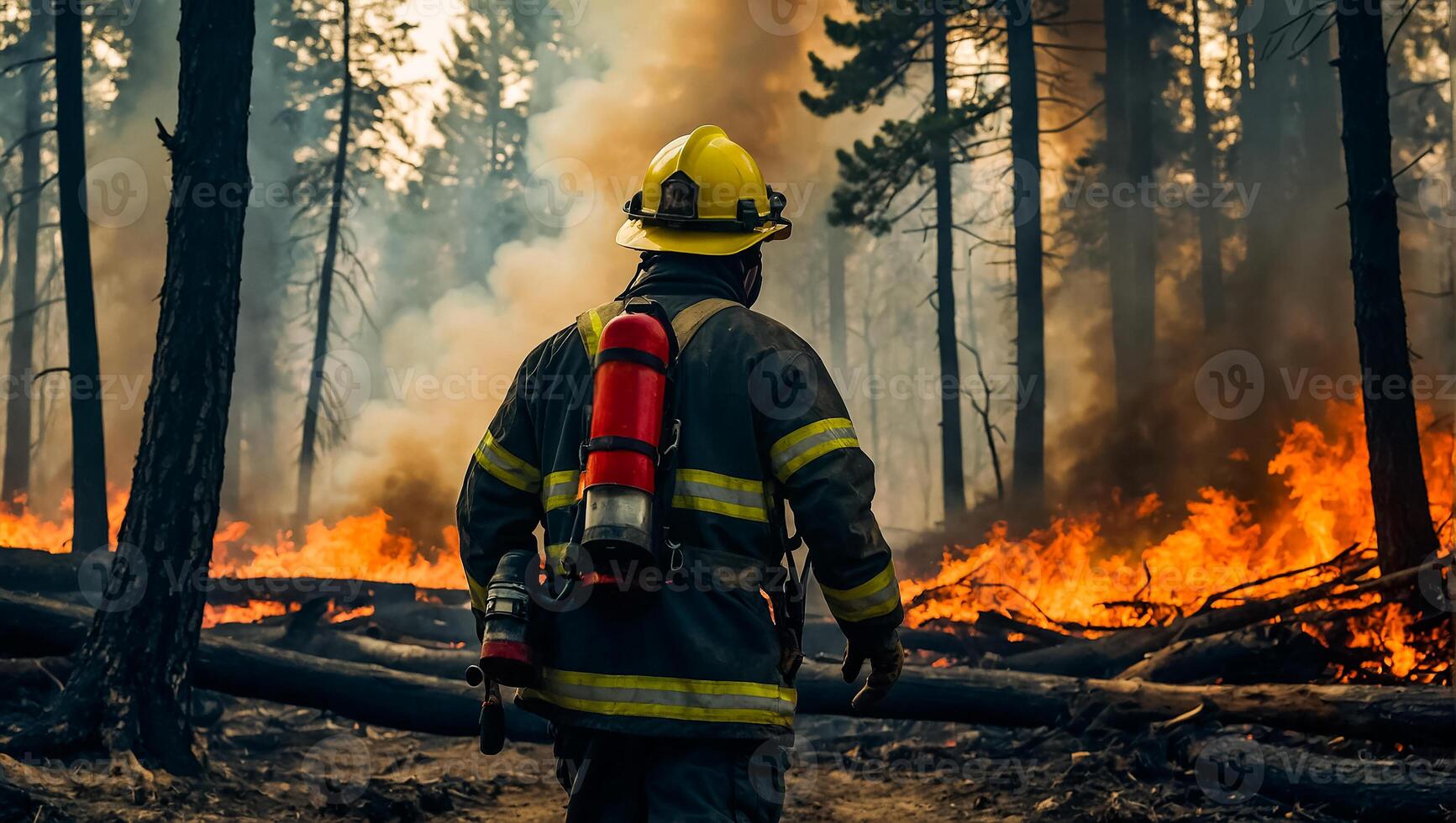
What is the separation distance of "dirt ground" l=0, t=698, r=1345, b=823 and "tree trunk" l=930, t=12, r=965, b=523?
7.79 m

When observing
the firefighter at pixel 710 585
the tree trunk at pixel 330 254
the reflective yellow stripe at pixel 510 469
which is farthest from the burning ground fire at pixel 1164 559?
the reflective yellow stripe at pixel 510 469

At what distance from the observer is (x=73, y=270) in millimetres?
11406

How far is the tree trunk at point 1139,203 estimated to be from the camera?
16719mm

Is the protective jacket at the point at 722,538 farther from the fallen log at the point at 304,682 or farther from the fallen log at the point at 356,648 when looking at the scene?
the fallen log at the point at 356,648

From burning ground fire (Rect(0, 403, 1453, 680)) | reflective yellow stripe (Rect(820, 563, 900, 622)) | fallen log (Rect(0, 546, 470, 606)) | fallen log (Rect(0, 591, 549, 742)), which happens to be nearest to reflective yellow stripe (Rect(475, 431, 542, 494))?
reflective yellow stripe (Rect(820, 563, 900, 622))

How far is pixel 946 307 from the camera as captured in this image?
15.4m

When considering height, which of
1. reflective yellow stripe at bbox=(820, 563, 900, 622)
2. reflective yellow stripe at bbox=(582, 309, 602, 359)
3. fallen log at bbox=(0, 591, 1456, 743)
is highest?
reflective yellow stripe at bbox=(582, 309, 602, 359)

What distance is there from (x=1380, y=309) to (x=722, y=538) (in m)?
6.67

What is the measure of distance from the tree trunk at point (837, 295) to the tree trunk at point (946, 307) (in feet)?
55.7

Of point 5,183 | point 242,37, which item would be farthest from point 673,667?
point 5,183

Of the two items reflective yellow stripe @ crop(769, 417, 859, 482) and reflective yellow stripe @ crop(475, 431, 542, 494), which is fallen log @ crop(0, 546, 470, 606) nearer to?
reflective yellow stripe @ crop(475, 431, 542, 494)

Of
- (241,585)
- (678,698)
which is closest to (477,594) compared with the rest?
(678,698)

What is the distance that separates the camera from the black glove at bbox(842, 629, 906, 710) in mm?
2908

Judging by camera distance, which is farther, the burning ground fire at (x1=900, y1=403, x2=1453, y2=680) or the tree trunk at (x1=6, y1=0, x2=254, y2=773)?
the burning ground fire at (x1=900, y1=403, x2=1453, y2=680)
